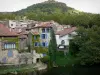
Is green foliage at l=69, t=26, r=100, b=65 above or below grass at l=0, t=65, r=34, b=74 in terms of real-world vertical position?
above

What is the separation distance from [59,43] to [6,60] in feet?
75.5

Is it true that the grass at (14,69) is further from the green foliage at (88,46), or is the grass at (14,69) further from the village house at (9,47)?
the green foliage at (88,46)

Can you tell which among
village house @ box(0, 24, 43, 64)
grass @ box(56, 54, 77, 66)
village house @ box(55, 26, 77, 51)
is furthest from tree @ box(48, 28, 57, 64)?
village house @ box(0, 24, 43, 64)

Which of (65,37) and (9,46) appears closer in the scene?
(9,46)

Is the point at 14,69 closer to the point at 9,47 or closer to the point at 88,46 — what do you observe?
the point at 9,47

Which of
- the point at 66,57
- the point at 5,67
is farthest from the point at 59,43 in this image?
the point at 5,67

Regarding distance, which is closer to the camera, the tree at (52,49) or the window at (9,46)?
the window at (9,46)

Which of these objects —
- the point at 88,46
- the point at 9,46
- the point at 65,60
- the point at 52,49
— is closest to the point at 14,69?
the point at 9,46

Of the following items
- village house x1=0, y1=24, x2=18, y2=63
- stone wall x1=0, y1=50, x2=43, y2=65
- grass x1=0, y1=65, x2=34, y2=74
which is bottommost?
grass x1=0, y1=65, x2=34, y2=74

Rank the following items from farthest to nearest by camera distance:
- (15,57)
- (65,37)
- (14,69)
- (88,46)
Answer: (65,37), (88,46), (15,57), (14,69)

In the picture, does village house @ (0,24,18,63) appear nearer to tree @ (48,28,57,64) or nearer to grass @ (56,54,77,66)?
tree @ (48,28,57,64)

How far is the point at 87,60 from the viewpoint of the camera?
218 feet

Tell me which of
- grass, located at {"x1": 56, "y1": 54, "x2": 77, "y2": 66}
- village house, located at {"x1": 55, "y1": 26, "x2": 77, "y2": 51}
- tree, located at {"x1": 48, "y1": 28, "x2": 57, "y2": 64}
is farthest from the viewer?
village house, located at {"x1": 55, "y1": 26, "x2": 77, "y2": 51}

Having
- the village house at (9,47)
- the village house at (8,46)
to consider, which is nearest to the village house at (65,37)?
the village house at (9,47)
